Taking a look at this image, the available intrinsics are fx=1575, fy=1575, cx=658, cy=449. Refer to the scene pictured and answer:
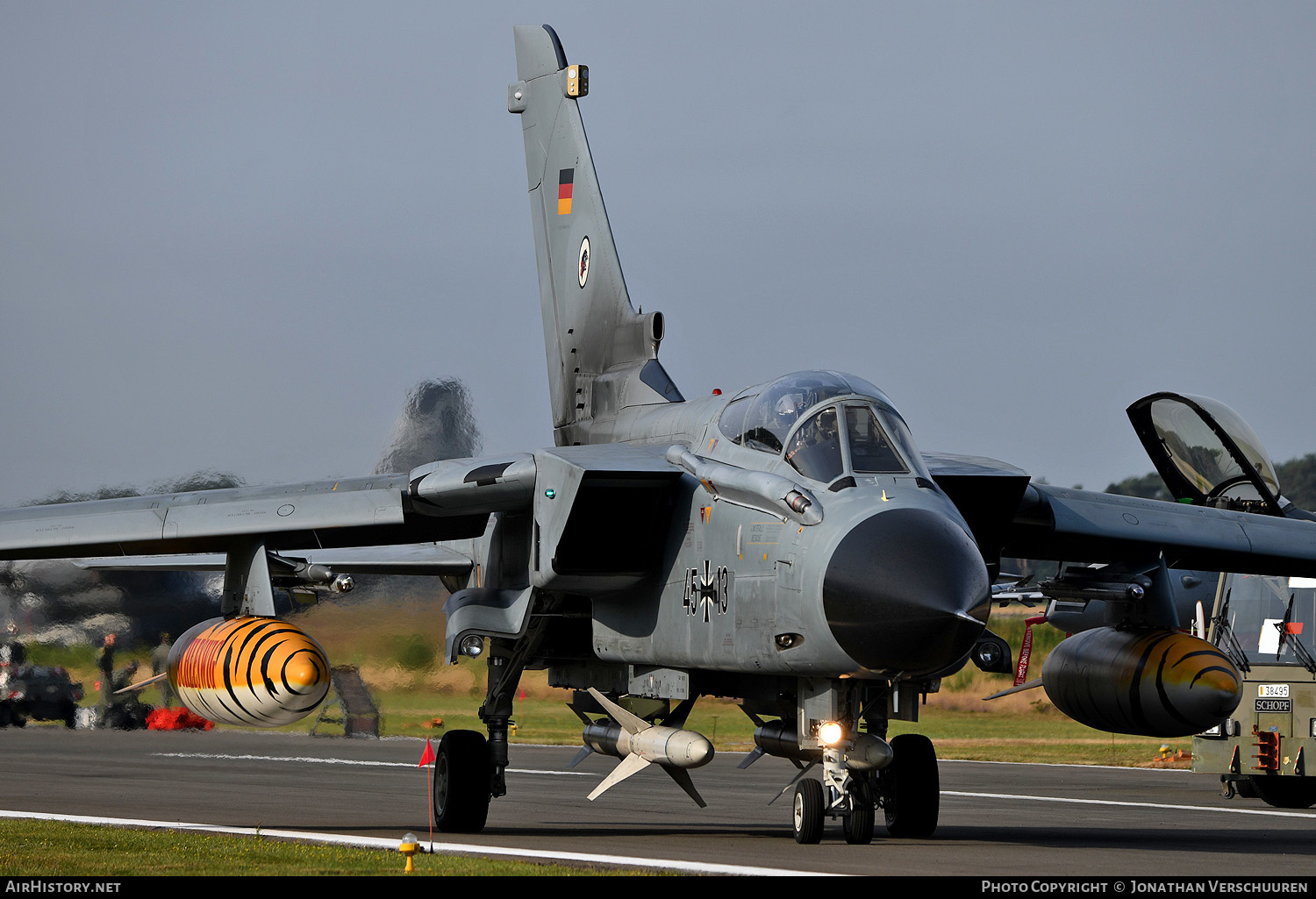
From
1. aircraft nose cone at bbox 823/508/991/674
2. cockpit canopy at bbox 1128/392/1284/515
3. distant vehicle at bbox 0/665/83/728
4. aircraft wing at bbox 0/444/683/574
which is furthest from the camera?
distant vehicle at bbox 0/665/83/728

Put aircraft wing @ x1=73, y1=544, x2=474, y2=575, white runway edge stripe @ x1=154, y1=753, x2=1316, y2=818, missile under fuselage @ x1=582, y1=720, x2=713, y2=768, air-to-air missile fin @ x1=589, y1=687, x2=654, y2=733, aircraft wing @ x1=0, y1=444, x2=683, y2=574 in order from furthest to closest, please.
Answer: white runway edge stripe @ x1=154, y1=753, x2=1316, y2=818
aircraft wing @ x1=73, y1=544, x2=474, y2=575
air-to-air missile fin @ x1=589, y1=687, x2=654, y2=733
aircraft wing @ x1=0, y1=444, x2=683, y2=574
missile under fuselage @ x1=582, y1=720, x2=713, y2=768

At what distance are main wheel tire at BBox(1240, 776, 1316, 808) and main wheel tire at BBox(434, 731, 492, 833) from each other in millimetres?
9427

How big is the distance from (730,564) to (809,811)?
5.74 ft

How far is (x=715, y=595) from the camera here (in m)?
10.7

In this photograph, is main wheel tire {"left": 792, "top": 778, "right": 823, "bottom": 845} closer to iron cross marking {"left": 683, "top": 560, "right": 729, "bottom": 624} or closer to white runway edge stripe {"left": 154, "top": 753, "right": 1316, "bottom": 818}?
iron cross marking {"left": 683, "top": 560, "right": 729, "bottom": 624}

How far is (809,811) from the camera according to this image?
34.7 feet

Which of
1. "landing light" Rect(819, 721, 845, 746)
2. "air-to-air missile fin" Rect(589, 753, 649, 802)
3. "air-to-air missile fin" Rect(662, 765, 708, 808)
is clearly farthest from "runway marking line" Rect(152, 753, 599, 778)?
"landing light" Rect(819, 721, 845, 746)

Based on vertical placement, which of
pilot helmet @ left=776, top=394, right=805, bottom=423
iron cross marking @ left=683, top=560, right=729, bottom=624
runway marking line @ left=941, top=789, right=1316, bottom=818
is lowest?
runway marking line @ left=941, top=789, right=1316, bottom=818

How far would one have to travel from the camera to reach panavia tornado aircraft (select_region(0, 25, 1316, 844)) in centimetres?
951

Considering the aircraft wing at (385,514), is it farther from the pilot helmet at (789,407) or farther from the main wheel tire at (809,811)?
the main wheel tire at (809,811)

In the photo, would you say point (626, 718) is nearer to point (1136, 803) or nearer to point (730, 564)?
point (730, 564)

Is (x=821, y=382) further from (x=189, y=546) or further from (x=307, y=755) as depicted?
(x=307, y=755)

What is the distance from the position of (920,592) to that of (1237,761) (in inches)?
411

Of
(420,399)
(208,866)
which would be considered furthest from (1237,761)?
(420,399)
